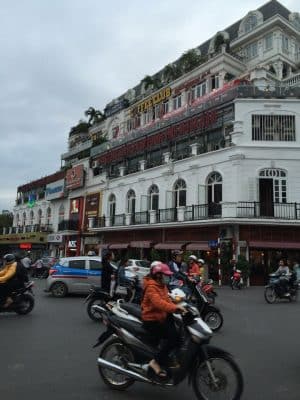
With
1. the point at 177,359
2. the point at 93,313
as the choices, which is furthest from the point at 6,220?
the point at 177,359

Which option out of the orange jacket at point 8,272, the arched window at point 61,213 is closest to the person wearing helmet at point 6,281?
the orange jacket at point 8,272

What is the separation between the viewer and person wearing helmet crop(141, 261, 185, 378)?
482 cm

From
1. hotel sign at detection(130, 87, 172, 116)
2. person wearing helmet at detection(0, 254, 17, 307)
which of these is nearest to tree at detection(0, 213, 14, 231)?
hotel sign at detection(130, 87, 172, 116)

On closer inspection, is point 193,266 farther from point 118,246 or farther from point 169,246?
point 118,246

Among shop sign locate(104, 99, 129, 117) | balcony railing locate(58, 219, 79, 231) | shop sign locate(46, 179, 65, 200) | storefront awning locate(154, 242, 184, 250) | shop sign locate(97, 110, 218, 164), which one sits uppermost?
shop sign locate(104, 99, 129, 117)

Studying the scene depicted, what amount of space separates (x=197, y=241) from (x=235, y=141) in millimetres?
7031

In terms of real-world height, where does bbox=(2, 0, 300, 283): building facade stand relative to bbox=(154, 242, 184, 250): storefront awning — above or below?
above

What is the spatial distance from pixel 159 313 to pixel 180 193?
81.4ft

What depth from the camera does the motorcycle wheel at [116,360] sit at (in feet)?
17.2

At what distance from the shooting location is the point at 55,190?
46.8 meters

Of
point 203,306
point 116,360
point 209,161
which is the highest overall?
point 209,161

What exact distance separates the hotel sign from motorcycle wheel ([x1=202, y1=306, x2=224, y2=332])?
103 ft

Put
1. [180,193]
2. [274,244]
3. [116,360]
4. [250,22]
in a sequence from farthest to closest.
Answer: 1. [250,22]
2. [180,193]
3. [274,244]
4. [116,360]

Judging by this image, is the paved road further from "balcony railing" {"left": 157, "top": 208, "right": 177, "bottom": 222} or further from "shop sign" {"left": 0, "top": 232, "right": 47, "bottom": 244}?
"shop sign" {"left": 0, "top": 232, "right": 47, "bottom": 244}
